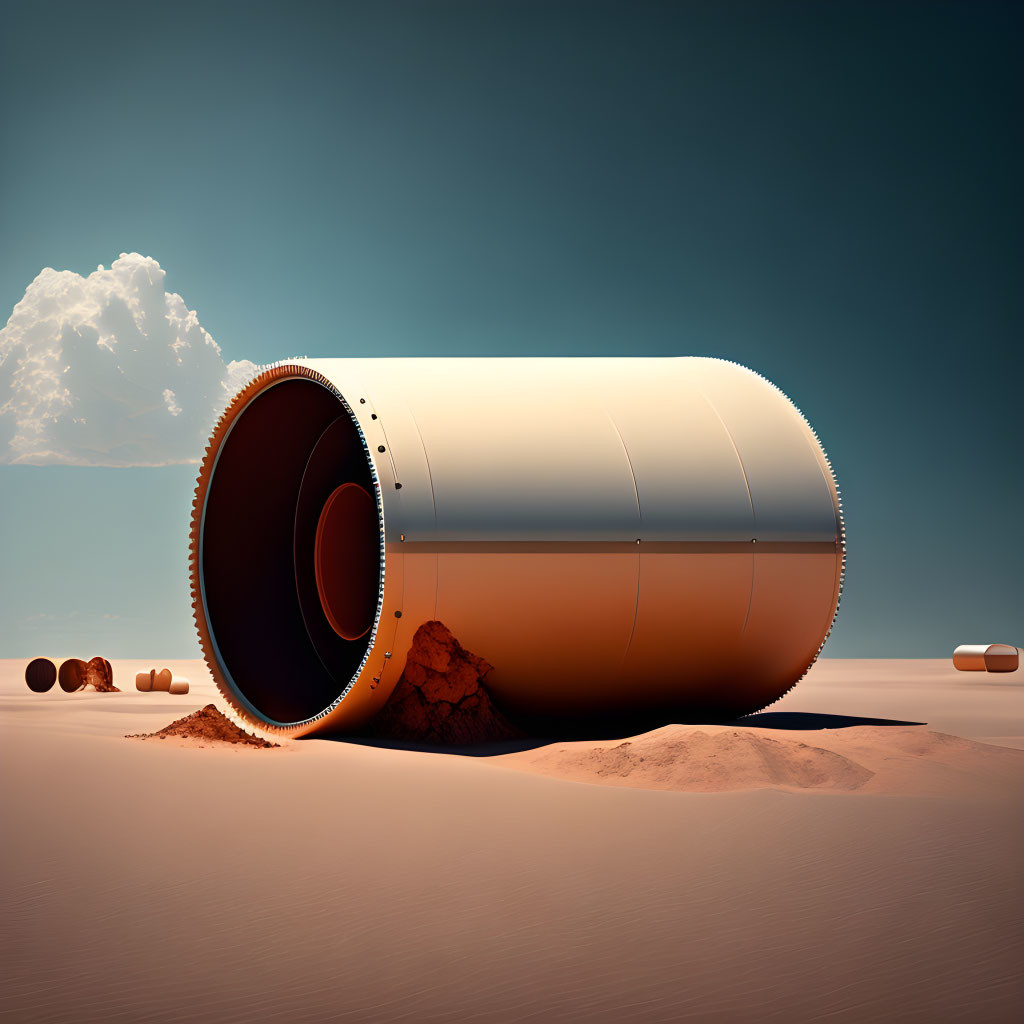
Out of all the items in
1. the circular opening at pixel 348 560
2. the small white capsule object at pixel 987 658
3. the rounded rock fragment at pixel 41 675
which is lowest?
the small white capsule object at pixel 987 658

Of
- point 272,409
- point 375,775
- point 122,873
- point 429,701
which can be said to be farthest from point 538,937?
point 272,409

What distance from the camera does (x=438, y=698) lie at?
986 centimetres

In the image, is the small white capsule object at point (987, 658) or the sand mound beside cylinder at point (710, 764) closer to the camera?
the sand mound beside cylinder at point (710, 764)

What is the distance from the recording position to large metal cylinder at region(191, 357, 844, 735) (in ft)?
32.0

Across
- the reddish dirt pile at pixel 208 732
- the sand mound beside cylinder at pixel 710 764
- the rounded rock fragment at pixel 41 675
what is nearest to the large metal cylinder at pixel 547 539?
the reddish dirt pile at pixel 208 732

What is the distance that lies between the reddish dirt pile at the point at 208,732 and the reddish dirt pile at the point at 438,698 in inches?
40.4

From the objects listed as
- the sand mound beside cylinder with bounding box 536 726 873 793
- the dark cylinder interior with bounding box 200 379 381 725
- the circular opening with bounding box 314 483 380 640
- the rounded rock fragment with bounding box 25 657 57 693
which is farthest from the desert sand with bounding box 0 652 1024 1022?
the rounded rock fragment with bounding box 25 657 57 693

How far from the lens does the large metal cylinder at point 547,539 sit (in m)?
9.76

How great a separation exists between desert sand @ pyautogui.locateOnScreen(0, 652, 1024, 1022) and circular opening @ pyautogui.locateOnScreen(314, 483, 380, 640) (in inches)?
104

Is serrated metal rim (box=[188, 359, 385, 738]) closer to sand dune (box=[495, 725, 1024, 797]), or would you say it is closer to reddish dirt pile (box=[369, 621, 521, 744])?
reddish dirt pile (box=[369, 621, 521, 744])

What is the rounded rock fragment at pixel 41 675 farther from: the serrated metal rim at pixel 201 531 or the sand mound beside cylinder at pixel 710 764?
the sand mound beside cylinder at pixel 710 764

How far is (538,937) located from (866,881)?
5.73 ft

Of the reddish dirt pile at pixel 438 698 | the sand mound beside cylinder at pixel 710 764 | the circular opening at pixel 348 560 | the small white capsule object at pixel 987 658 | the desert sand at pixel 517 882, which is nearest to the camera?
the desert sand at pixel 517 882

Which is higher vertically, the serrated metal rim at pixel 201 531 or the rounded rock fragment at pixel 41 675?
the serrated metal rim at pixel 201 531
